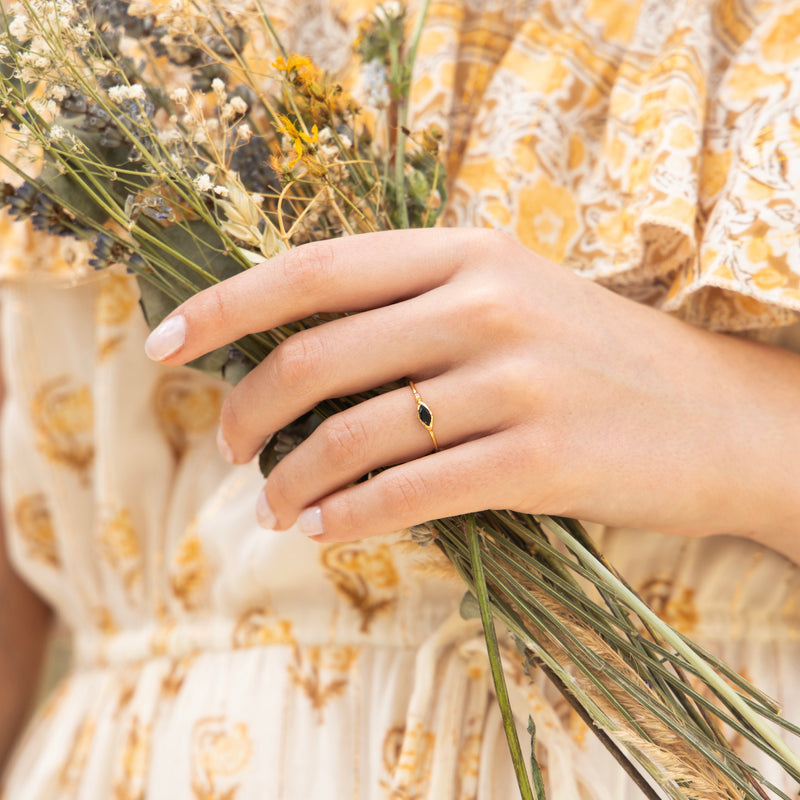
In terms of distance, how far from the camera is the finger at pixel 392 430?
0.47m

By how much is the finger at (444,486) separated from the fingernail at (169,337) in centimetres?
16

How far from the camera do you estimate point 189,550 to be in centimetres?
78

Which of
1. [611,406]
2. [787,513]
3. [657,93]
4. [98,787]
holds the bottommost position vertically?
[98,787]

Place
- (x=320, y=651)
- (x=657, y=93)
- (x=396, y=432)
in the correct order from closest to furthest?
(x=396, y=432)
(x=657, y=93)
(x=320, y=651)

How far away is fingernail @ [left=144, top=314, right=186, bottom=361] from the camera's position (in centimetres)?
47

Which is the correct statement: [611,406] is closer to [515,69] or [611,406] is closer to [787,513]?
[787,513]

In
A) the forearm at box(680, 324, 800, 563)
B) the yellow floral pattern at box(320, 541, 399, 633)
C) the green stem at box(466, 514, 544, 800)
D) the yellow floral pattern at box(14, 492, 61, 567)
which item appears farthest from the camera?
the yellow floral pattern at box(14, 492, 61, 567)

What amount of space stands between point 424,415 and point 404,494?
0.18 ft

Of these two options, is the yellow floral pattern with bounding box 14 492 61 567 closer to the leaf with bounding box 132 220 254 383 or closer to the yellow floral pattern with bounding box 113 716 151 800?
the yellow floral pattern with bounding box 113 716 151 800

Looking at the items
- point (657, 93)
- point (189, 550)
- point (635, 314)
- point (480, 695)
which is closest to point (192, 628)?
point (189, 550)

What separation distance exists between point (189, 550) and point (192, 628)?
0.09 meters

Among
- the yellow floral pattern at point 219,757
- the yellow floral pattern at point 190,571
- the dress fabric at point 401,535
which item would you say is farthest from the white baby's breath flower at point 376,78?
the yellow floral pattern at point 219,757

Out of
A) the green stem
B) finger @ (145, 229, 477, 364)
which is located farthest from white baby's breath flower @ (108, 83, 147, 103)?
the green stem

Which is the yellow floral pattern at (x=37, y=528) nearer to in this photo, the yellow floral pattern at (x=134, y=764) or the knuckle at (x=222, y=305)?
the yellow floral pattern at (x=134, y=764)
